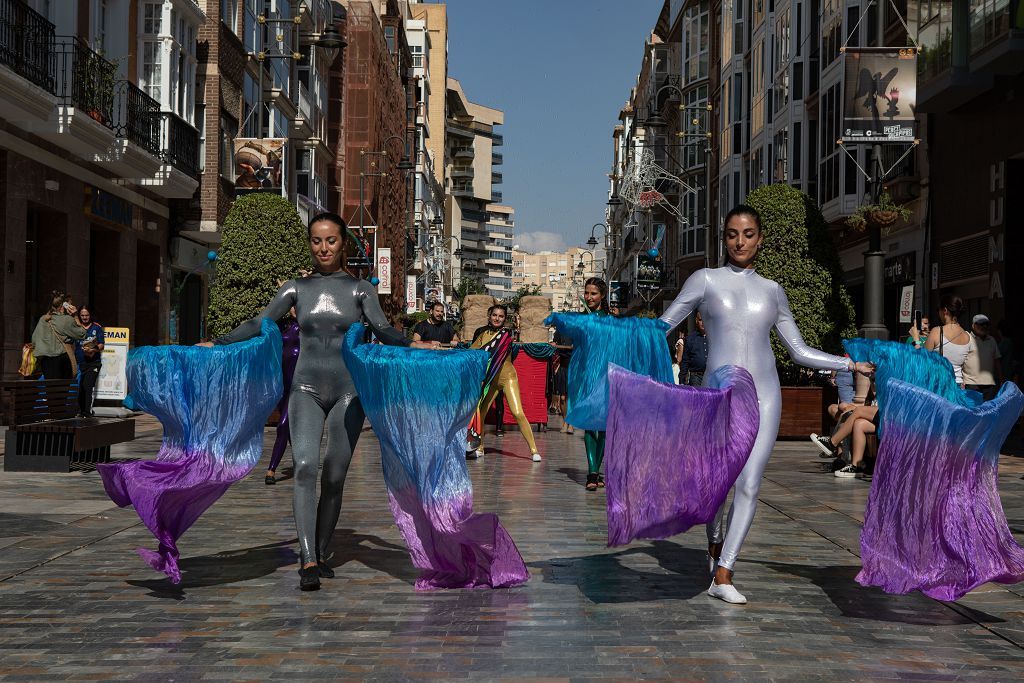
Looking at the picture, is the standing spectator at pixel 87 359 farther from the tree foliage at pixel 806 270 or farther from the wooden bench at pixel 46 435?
the tree foliage at pixel 806 270

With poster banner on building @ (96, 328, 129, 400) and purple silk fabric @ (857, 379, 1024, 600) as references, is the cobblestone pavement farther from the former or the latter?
poster banner on building @ (96, 328, 129, 400)

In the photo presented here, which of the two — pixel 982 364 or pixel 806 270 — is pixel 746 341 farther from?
pixel 806 270

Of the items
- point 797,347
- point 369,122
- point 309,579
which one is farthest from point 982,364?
point 369,122

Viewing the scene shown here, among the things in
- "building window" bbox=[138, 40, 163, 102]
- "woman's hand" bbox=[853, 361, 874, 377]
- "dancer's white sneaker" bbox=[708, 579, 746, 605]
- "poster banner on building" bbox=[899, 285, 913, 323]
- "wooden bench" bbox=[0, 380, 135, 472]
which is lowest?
"dancer's white sneaker" bbox=[708, 579, 746, 605]

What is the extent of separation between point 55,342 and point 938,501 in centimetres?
1615

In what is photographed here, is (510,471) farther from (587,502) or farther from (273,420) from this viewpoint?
(273,420)

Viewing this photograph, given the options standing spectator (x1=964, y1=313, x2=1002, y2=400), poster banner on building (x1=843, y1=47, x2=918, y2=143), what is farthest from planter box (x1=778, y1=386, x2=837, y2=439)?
poster banner on building (x1=843, y1=47, x2=918, y2=143)

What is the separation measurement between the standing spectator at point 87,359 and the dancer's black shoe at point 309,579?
14873 millimetres

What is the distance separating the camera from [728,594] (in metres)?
6.49

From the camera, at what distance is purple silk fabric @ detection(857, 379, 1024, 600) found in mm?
6102

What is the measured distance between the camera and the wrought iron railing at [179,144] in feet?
92.7

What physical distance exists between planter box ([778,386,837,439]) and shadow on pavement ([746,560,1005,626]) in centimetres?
1228

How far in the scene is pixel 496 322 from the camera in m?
16.1

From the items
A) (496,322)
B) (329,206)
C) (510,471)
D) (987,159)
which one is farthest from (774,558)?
(329,206)
